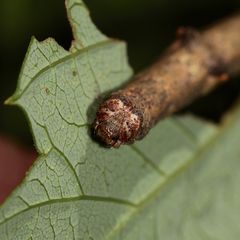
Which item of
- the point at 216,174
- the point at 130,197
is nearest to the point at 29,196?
the point at 130,197

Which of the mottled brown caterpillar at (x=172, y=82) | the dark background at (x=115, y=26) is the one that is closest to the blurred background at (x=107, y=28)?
the dark background at (x=115, y=26)

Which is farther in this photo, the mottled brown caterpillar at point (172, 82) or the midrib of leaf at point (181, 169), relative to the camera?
the midrib of leaf at point (181, 169)

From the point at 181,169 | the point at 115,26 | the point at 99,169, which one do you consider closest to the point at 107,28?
the point at 115,26

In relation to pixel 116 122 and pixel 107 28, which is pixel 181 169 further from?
pixel 107 28

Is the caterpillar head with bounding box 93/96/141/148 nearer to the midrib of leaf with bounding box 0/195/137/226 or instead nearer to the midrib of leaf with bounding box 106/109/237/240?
the midrib of leaf with bounding box 0/195/137/226

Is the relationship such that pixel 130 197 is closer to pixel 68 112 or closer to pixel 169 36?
pixel 68 112

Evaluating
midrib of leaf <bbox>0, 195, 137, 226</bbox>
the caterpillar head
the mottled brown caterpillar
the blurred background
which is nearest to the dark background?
the blurred background

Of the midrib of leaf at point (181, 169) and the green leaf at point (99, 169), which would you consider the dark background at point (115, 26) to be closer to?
the midrib of leaf at point (181, 169)
